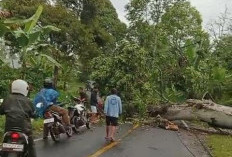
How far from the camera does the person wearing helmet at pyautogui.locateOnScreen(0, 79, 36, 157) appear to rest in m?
7.85

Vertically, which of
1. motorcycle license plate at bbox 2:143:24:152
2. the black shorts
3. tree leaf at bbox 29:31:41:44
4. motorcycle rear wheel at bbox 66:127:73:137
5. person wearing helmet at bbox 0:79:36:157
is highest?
tree leaf at bbox 29:31:41:44

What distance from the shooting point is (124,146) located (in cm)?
1422

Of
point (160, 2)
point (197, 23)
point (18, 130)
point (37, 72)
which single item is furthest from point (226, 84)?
point (197, 23)

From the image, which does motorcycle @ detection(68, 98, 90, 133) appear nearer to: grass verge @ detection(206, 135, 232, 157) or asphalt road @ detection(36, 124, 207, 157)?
asphalt road @ detection(36, 124, 207, 157)

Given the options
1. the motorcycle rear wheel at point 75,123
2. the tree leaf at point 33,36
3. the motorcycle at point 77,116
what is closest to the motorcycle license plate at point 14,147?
the tree leaf at point 33,36

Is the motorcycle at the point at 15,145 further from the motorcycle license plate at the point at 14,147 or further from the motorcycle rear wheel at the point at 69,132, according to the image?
the motorcycle rear wheel at the point at 69,132

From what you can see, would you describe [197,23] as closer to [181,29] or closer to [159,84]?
[181,29]

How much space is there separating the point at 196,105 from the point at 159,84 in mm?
5810

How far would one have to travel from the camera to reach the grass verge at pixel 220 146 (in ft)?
46.5

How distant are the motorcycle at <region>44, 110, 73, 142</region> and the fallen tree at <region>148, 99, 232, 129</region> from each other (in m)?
8.81

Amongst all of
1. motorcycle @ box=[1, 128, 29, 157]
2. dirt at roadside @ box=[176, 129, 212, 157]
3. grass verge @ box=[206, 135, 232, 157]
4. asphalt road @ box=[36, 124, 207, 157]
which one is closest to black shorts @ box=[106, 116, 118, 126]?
asphalt road @ box=[36, 124, 207, 157]

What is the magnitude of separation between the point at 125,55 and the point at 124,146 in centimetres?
1062

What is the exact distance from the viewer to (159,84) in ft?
90.5

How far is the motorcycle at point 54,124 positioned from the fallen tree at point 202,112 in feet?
28.9
